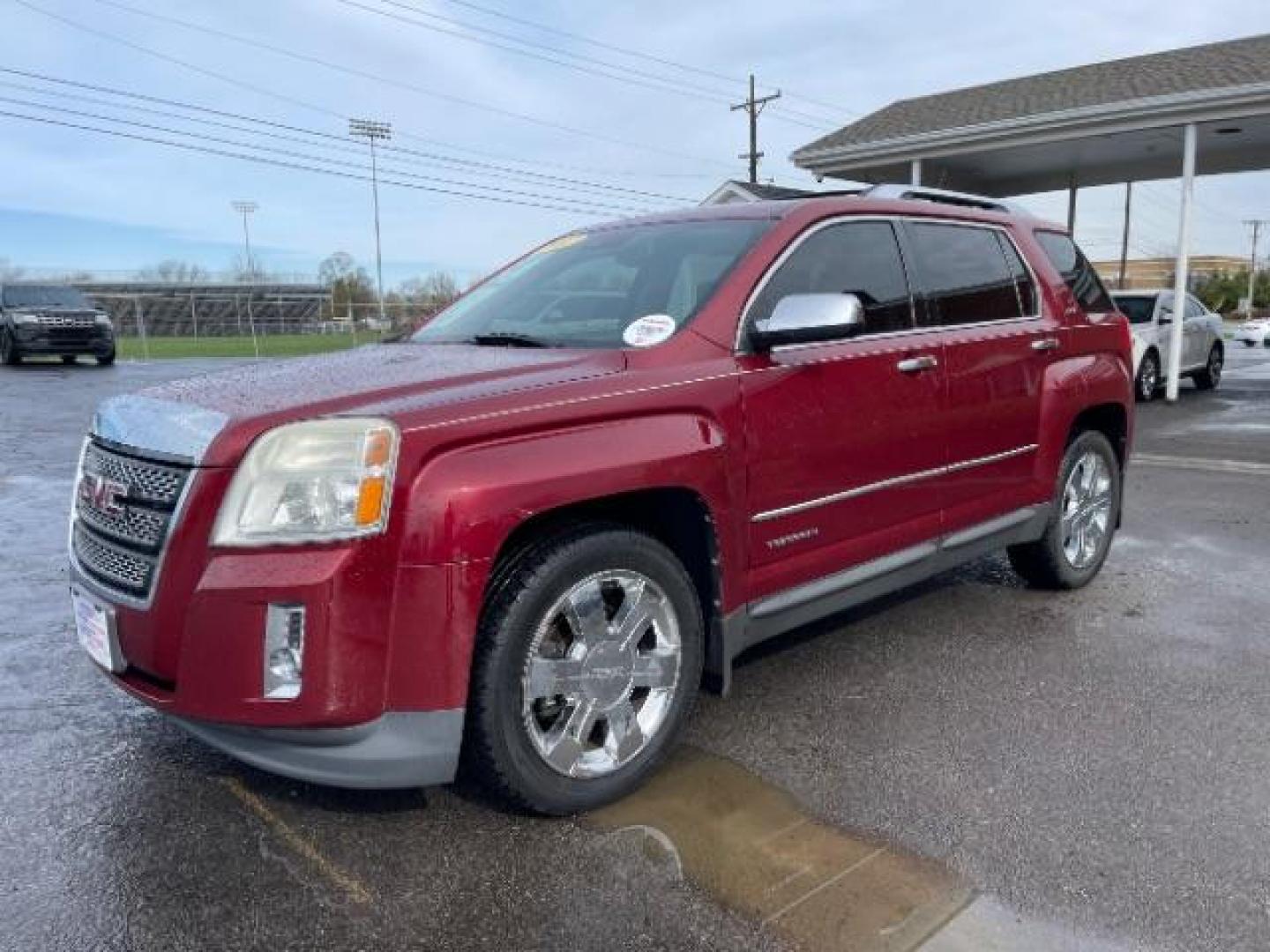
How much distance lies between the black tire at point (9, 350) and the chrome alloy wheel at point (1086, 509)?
928 inches

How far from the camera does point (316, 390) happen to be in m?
2.71

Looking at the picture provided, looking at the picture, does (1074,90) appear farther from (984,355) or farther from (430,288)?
(430,288)

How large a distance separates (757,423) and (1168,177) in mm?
18919

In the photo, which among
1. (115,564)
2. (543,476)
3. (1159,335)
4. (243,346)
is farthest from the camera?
(243,346)

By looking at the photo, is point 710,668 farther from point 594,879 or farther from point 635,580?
point 594,879

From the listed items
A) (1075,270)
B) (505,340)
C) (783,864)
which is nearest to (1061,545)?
(1075,270)

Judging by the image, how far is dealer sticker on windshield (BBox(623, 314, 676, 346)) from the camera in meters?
3.04

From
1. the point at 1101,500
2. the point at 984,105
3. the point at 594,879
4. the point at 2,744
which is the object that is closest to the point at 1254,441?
the point at 1101,500

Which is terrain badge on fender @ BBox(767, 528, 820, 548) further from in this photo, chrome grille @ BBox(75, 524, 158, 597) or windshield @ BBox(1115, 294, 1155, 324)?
windshield @ BBox(1115, 294, 1155, 324)

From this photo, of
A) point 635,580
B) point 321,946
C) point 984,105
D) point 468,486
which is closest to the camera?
point 321,946

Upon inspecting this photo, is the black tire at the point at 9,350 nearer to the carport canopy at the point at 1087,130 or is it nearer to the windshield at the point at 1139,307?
the carport canopy at the point at 1087,130

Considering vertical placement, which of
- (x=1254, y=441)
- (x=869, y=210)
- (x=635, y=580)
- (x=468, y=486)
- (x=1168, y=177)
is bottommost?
(x=1254, y=441)

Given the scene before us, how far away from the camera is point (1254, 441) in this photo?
10383 mm

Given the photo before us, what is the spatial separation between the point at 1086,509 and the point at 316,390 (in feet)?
12.9
